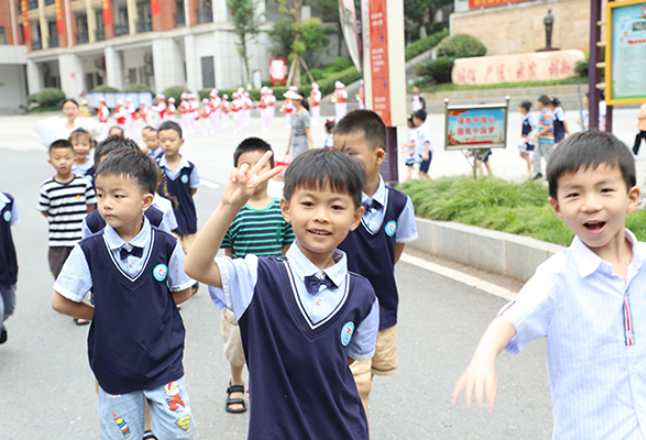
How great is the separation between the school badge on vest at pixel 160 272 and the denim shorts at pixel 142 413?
472 mm

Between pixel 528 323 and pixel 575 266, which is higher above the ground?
pixel 575 266

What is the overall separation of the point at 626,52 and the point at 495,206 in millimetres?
2488

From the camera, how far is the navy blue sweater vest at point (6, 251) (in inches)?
183

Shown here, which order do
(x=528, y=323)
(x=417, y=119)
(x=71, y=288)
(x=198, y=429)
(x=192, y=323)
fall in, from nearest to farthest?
(x=528, y=323)
(x=71, y=288)
(x=198, y=429)
(x=192, y=323)
(x=417, y=119)

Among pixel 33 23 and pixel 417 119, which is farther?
pixel 33 23

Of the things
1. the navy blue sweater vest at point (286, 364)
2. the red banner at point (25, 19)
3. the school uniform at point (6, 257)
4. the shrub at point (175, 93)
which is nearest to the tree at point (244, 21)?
the shrub at point (175, 93)

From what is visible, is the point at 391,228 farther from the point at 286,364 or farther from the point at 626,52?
the point at 626,52

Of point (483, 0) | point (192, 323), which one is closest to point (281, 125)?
point (483, 0)

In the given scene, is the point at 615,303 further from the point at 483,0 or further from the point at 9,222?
the point at 483,0

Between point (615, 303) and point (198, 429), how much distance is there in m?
2.56

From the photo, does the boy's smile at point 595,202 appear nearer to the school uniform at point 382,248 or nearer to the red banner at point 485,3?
the school uniform at point 382,248

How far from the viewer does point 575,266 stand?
2.01 metres

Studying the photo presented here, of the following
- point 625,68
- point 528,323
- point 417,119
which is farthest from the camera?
point 417,119

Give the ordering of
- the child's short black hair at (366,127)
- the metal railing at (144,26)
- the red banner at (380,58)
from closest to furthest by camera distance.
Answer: the child's short black hair at (366,127) < the red banner at (380,58) < the metal railing at (144,26)
